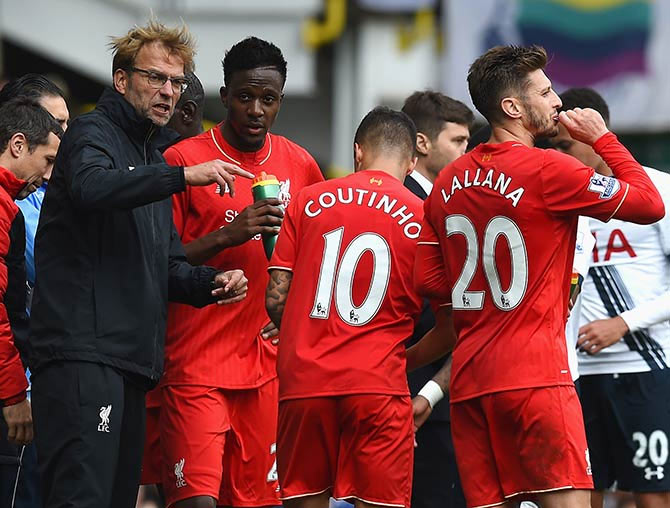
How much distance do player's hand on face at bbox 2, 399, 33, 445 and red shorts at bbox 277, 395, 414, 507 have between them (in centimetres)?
118

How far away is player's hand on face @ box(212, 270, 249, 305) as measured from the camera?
21.9 feet

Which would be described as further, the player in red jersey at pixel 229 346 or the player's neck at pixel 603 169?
the player's neck at pixel 603 169

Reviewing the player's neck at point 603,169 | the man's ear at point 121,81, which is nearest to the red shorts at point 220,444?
the man's ear at point 121,81

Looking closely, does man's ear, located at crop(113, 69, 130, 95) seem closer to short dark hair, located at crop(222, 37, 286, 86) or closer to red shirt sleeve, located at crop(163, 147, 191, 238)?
red shirt sleeve, located at crop(163, 147, 191, 238)

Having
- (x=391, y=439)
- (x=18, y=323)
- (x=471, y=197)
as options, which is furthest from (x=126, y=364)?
(x=471, y=197)

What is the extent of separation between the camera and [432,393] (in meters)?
7.32

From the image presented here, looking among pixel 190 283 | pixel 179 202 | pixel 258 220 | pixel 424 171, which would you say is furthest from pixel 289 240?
pixel 424 171

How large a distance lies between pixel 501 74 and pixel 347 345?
4.78ft

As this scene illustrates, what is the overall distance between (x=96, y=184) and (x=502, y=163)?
1.80 metres

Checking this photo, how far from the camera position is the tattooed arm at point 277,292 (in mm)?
6801

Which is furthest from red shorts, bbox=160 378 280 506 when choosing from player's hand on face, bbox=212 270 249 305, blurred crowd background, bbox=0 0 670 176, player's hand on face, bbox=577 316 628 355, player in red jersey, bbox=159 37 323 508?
blurred crowd background, bbox=0 0 670 176

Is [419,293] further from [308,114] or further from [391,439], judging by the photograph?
[308,114]

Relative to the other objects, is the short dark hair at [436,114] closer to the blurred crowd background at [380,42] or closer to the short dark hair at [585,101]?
the short dark hair at [585,101]

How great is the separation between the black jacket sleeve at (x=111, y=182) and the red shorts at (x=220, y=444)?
4.99 ft
